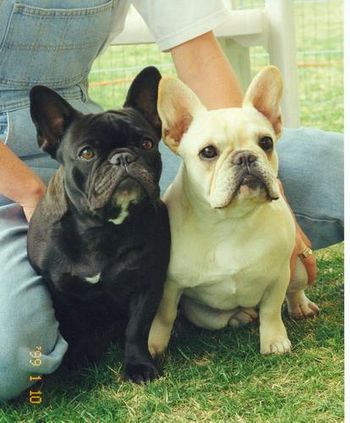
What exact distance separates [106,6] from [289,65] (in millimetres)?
789

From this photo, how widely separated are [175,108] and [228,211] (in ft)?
0.61

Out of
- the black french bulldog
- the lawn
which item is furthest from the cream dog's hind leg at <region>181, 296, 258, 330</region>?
the black french bulldog

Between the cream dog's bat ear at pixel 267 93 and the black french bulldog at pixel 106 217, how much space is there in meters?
0.16

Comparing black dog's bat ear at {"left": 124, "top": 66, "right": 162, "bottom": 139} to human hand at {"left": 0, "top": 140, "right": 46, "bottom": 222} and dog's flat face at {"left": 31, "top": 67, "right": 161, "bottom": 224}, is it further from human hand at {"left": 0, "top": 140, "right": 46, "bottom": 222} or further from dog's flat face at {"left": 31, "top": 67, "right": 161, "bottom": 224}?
human hand at {"left": 0, "top": 140, "right": 46, "bottom": 222}

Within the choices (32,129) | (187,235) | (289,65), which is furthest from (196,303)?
(289,65)

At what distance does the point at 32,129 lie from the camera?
1.56 meters

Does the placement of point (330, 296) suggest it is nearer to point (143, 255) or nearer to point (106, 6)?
point (143, 255)

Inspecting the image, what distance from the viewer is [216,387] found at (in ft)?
4.47

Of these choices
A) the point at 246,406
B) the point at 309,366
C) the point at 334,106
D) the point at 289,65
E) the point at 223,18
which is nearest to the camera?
the point at 246,406

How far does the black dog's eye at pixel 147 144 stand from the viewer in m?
1.34

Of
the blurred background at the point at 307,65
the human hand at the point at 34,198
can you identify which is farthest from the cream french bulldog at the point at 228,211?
the blurred background at the point at 307,65

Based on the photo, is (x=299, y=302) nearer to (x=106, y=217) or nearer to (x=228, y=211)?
(x=228, y=211)

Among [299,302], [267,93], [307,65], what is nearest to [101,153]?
[267,93]

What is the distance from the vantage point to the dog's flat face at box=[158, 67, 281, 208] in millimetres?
1303
